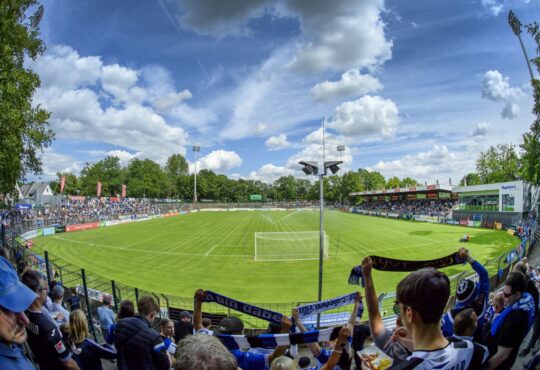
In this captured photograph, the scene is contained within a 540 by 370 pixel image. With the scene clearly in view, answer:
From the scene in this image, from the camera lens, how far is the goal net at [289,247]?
24741mm

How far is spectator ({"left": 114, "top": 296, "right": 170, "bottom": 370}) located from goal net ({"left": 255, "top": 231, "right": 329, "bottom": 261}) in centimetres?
2097

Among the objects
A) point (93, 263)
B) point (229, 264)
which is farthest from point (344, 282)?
point (93, 263)

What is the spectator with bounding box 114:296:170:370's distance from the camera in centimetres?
326

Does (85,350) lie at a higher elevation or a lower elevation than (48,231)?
higher

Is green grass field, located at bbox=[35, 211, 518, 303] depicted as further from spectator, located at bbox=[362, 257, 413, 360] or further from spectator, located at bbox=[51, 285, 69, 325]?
spectator, located at bbox=[362, 257, 413, 360]

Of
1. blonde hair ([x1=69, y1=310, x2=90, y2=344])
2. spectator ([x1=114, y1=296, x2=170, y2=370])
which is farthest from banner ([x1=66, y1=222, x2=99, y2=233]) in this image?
spectator ([x1=114, y1=296, x2=170, y2=370])

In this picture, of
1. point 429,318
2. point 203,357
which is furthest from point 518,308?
point 203,357

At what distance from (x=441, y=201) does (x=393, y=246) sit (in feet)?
156

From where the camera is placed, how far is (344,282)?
715 inches

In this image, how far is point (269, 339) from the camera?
3152 millimetres

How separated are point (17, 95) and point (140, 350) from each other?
58.4 ft

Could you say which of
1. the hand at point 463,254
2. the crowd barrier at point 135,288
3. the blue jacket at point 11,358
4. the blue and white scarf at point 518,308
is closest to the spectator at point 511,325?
the blue and white scarf at point 518,308

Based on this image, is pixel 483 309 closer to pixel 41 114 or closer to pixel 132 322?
pixel 132 322

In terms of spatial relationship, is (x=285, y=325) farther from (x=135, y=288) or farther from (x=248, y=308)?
(x=135, y=288)
